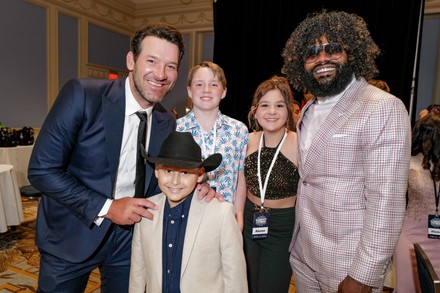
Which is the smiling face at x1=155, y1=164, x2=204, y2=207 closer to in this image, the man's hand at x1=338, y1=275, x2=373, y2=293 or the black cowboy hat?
the black cowboy hat

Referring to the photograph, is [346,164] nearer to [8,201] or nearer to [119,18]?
[8,201]

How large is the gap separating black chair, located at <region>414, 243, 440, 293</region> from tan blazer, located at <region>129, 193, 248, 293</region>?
0.72 m

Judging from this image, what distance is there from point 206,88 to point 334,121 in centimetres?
91

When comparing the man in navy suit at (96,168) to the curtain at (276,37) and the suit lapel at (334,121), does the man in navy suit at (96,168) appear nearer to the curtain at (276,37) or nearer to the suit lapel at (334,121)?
the suit lapel at (334,121)

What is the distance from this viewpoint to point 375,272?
51.3 inches

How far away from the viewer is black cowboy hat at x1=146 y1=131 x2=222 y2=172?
1.41m

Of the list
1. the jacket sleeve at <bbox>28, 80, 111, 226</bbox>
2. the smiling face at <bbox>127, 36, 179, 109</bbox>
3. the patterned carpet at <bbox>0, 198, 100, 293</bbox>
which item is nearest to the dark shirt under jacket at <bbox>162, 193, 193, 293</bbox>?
the jacket sleeve at <bbox>28, 80, 111, 226</bbox>

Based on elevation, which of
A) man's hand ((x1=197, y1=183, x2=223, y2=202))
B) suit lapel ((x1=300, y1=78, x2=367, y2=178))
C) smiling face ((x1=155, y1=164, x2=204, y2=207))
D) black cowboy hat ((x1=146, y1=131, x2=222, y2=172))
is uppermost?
suit lapel ((x1=300, y1=78, x2=367, y2=178))

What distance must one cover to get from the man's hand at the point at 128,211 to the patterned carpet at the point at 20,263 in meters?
1.83

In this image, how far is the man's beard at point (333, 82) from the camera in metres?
1.51

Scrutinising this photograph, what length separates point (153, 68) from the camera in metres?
1.59

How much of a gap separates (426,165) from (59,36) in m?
7.46

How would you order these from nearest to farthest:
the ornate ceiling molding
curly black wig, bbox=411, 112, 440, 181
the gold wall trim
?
1. curly black wig, bbox=411, 112, 440, 181
2. the ornate ceiling molding
3. the gold wall trim

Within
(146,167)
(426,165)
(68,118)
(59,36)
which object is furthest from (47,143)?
(59,36)
